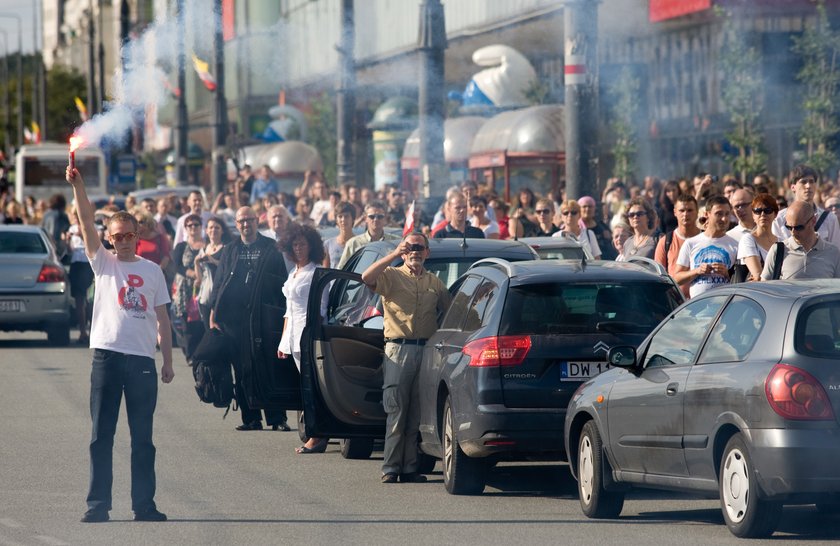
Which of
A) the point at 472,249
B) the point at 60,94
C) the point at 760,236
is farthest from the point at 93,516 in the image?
the point at 60,94

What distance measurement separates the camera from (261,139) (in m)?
80.0

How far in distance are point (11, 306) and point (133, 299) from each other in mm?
13894

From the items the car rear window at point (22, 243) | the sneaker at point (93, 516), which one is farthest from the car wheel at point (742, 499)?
the car rear window at point (22, 243)

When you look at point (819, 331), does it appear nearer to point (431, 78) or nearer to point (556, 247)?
point (556, 247)

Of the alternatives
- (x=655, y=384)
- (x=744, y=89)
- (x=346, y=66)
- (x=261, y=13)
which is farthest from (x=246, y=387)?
(x=261, y=13)

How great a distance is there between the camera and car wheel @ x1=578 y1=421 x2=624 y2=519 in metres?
9.89

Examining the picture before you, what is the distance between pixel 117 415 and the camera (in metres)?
10.0

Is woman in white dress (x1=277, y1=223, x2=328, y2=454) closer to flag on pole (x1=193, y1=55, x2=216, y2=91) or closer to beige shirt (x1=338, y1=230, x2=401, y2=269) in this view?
beige shirt (x1=338, y1=230, x2=401, y2=269)

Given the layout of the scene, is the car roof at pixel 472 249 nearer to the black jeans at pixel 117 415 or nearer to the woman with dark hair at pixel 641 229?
the woman with dark hair at pixel 641 229

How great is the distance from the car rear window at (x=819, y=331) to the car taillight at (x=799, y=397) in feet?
0.46

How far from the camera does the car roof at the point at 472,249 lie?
42.4ft

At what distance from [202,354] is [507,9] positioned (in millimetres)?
28767

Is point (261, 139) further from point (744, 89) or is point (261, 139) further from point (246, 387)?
point (246, 387)

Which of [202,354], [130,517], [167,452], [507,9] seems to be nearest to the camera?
[130,517]
